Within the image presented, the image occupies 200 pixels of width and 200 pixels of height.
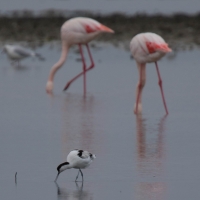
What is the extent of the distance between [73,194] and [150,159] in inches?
58.5

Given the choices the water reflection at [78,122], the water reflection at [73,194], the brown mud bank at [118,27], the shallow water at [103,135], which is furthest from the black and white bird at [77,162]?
the brown mud bank at [118,27]

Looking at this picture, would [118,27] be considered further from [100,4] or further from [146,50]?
[146,50]

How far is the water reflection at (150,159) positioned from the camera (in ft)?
20.4

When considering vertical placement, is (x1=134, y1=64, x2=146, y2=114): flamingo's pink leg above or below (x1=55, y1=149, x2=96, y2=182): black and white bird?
above

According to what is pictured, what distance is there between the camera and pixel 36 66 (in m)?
17.2

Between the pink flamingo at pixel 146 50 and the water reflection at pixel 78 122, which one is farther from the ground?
the pink flamingo at pixel 146 50

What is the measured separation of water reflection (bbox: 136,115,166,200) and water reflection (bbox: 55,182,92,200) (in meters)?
0.40

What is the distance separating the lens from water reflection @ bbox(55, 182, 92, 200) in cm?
606

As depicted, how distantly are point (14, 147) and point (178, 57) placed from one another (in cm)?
1077

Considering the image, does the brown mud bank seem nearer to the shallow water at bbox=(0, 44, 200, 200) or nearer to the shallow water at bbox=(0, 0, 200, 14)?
the shallow water at bbox=(0, 0, 200, 14)

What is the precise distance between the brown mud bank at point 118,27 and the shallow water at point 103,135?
672cm

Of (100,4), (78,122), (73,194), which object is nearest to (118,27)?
(100,4)

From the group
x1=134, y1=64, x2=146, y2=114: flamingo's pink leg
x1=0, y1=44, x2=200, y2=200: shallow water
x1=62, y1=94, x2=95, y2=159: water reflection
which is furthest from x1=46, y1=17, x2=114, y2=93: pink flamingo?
x1=134, y1=64, x2=146, y2=114: flamingo's pink leg

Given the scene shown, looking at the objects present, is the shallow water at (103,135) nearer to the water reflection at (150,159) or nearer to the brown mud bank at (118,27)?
the water reflection at (150,159)
